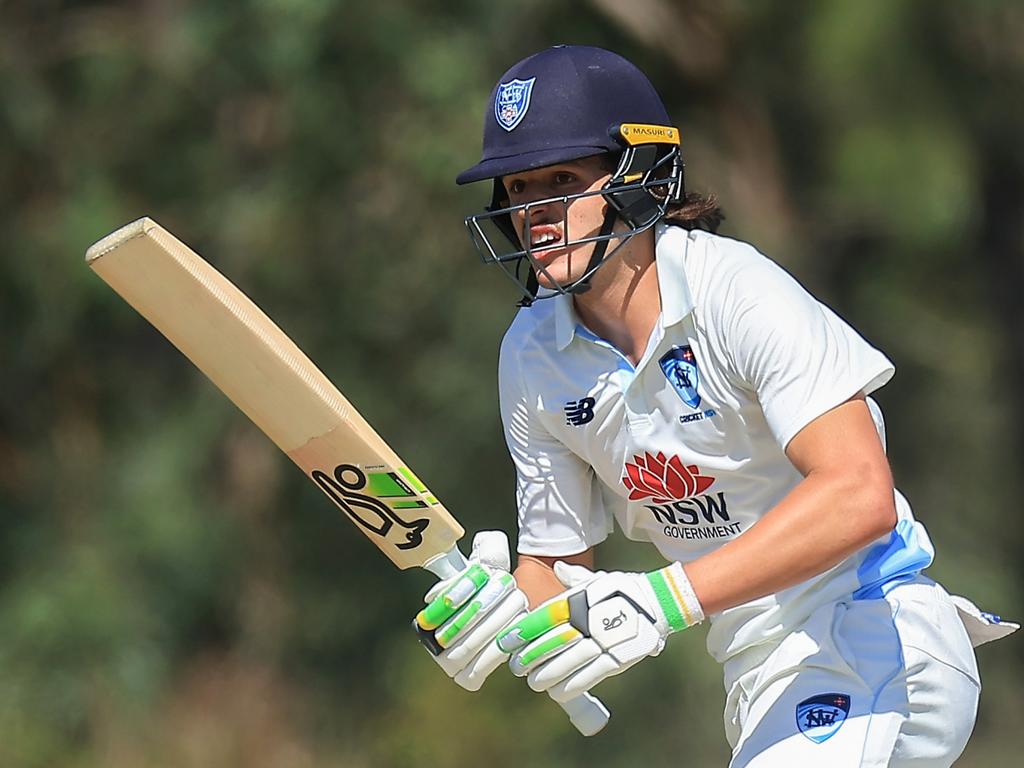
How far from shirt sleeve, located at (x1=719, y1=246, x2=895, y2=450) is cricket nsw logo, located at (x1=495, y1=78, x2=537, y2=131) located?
437 mm

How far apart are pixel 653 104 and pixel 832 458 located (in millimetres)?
749

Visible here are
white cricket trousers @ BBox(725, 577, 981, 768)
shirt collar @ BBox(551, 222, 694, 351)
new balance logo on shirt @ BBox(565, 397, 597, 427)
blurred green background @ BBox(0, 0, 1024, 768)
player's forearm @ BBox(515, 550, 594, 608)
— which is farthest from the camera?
blurred green background @ BBox(0, 0, 1024, 768)

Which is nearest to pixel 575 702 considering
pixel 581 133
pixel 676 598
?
pixel 676 598

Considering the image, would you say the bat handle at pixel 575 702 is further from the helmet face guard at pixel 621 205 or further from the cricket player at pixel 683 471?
the helmet face guard at pixel 621 205

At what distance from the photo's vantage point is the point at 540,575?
2.86 metres

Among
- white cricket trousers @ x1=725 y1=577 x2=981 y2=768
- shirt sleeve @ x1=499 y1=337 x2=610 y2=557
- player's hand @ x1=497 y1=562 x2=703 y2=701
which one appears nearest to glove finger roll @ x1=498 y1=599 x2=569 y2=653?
player's hand @ x1=497 y1=562 x2=703 y2=701

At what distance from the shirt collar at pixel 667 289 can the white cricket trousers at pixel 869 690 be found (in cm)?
52

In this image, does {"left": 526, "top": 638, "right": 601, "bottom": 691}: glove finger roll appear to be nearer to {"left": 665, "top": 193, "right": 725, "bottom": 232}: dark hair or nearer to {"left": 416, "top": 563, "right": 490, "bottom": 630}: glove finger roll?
{"left": 416, "top": 563, "right": 490, "bottom": 630}: glove finger roll

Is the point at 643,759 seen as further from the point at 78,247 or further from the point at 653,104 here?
the point at 653,104

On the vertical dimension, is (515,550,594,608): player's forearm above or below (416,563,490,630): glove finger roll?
below

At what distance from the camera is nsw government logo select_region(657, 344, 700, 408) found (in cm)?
257

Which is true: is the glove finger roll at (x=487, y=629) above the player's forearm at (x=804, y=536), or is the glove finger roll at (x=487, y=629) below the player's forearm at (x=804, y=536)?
above

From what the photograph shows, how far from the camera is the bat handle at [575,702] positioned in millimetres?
2572

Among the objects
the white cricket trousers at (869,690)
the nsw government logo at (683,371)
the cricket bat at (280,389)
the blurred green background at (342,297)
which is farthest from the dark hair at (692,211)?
the blurred green background at (342,297)
